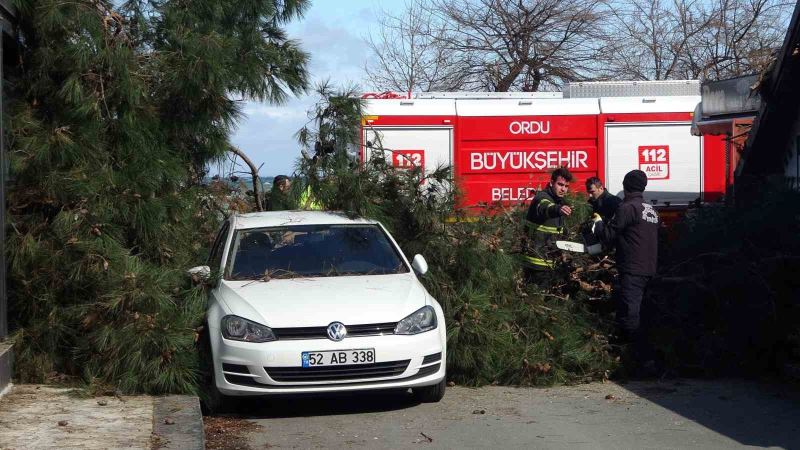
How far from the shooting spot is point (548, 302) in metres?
9.92

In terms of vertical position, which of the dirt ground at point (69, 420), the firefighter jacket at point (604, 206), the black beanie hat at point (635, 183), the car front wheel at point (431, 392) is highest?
the black beanie hat at point (635, 183)

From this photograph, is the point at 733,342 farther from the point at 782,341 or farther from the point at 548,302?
the point at 548,302

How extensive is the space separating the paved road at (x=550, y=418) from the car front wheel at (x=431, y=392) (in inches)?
3.0

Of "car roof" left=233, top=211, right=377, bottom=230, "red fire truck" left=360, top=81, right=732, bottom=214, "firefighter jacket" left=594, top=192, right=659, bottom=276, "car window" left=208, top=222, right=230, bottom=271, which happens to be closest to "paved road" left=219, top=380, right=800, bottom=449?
"firefighter jacket" left=594, top=192, right=659, bottom=276

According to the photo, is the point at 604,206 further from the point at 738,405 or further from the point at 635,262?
the point at 738,405

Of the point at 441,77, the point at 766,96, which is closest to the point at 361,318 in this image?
the point at 766,96

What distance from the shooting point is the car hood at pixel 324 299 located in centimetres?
800

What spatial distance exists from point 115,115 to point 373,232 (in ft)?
8.11

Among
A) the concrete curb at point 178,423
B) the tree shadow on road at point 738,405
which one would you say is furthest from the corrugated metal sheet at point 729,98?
the concrete curb at point 178,423

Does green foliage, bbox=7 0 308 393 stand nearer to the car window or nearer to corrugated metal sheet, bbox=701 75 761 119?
the car window

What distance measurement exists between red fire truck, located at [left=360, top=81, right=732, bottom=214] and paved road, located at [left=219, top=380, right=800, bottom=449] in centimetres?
821

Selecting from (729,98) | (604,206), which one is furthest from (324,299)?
(729,98)

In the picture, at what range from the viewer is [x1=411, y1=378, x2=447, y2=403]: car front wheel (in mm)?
8562

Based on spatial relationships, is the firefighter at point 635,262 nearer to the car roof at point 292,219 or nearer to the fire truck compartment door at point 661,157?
the car roof at point 292,219
